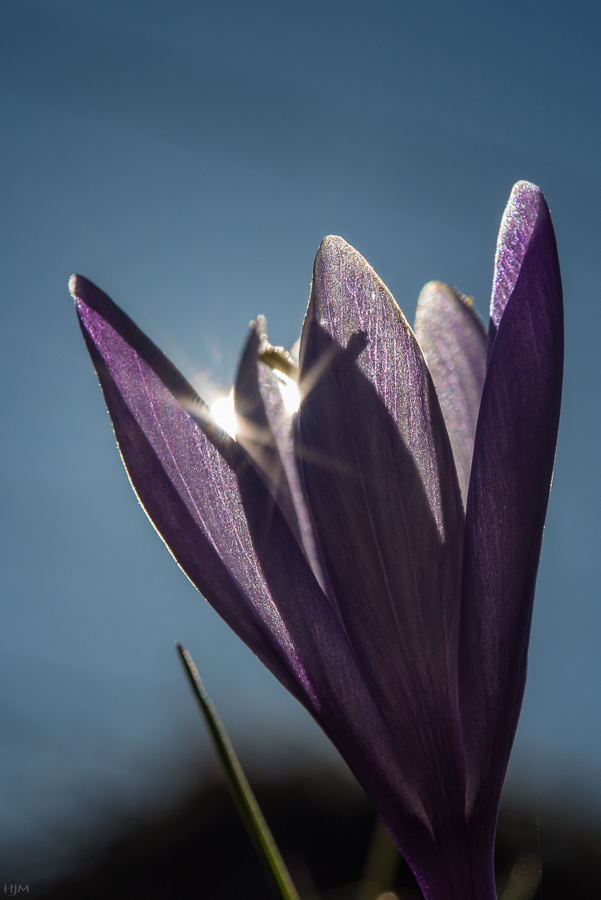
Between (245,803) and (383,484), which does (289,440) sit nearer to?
(383,484)

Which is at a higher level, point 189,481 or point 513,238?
point 513,238

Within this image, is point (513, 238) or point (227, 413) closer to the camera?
point (513, 238)

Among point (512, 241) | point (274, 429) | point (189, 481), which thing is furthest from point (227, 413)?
point (512, 241)

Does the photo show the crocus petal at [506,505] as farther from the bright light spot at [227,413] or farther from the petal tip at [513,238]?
the bright light spot at [227,413]

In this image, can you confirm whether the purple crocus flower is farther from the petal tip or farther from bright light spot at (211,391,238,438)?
bright light spot at (211,391,238,438)

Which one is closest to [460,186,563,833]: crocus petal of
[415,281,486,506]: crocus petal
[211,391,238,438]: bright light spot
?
[415,281,486,506]: crocus petal

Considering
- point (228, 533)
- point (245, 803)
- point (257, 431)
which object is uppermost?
point (257, 431)

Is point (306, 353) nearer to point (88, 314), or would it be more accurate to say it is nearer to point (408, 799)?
point (88, 314)

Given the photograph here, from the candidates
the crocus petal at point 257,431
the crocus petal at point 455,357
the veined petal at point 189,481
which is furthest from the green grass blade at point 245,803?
the crocus petal at point 455,357
